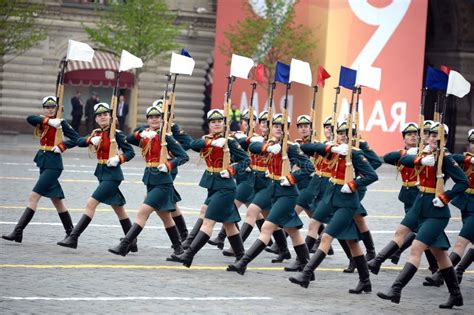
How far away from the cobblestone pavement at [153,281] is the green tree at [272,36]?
20.7 m

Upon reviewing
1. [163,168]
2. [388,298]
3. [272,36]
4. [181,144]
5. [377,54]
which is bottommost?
[388,298]

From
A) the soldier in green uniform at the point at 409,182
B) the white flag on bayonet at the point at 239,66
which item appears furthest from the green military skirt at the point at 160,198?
the soldier in green uniform at the point at 409,182

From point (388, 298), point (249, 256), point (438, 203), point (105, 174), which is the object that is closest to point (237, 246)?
point (249, 256)

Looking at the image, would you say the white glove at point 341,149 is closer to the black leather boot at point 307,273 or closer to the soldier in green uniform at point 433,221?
the soldier in green uniform at point 433,221

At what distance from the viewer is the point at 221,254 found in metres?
18.0

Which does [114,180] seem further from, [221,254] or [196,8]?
[196,8]

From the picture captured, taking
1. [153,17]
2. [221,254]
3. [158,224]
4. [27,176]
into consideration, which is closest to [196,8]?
[153,17]

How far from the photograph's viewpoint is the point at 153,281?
49.0 feet

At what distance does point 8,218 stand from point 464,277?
6728mm

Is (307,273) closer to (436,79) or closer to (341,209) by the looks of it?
(341,209)

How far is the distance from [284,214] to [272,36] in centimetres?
2693

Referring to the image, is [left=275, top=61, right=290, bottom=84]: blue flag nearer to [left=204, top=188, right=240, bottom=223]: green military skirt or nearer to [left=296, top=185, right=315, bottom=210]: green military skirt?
[left=204, top=188, right=240, bottom=223]: green military skirt

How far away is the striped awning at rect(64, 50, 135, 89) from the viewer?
152 ft

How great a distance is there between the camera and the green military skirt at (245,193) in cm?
1856
